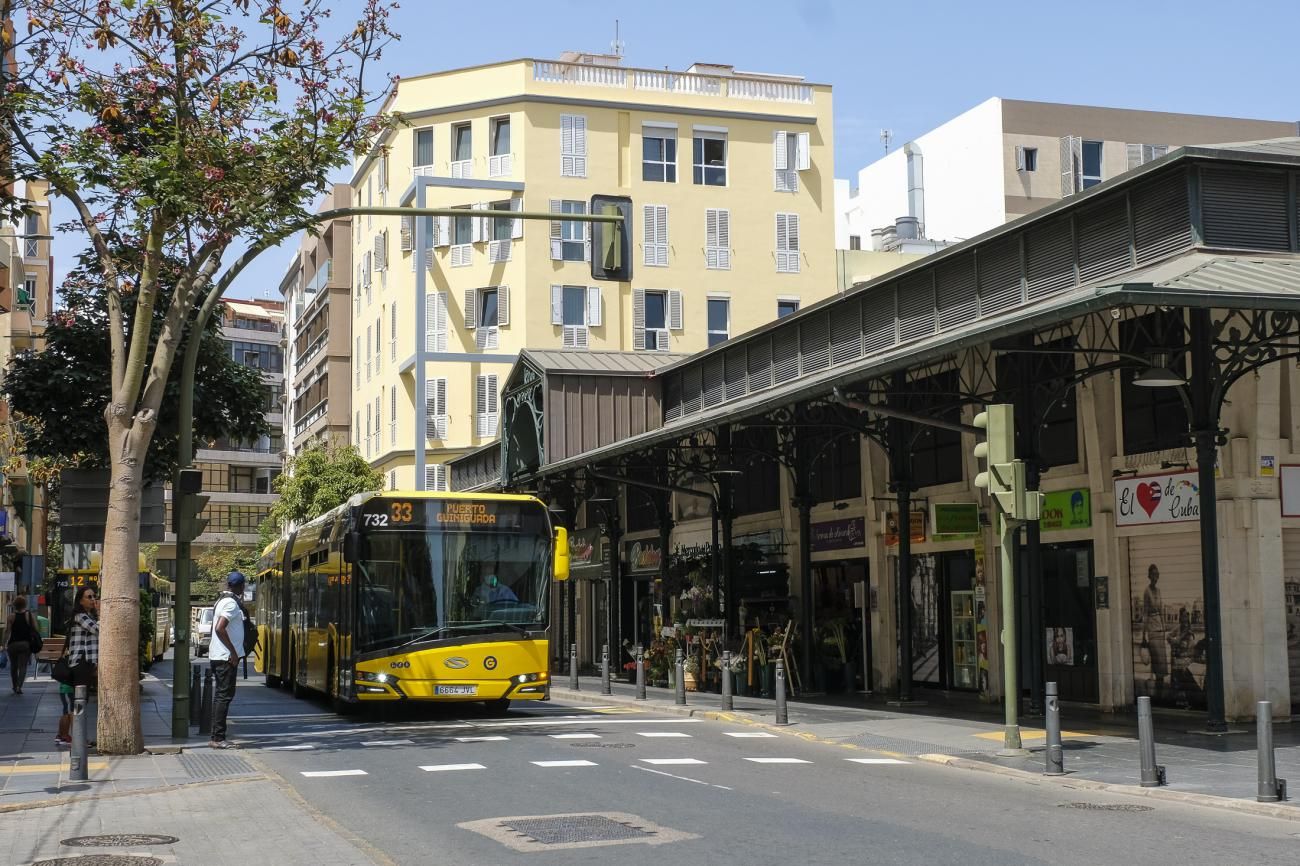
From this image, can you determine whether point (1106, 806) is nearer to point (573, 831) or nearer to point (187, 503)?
point (573, 831)

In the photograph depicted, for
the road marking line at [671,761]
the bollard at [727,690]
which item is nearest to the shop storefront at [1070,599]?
the bollard at [727,690]

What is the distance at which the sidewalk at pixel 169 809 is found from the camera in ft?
32.9

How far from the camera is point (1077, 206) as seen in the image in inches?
811

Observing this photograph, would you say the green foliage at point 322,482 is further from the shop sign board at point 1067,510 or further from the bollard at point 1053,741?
the bollard at point 1053,741

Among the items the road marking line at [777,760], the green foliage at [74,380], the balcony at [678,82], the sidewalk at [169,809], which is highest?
the balcony at [678,82]

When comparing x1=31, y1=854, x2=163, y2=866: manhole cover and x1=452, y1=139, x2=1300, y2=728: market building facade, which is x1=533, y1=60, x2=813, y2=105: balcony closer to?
x1=452, y1=139, x2=1300, y2=728: market building facade

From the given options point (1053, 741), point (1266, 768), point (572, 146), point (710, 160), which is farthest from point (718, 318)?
point (1266, 768)

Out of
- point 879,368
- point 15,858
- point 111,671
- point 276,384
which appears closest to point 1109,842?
point 15,858

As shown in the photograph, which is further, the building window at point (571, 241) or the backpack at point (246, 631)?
the building window at point (571, 241)

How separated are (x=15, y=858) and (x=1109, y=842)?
23.4 feet

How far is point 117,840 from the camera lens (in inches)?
414

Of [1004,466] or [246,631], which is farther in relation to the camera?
[246,631]

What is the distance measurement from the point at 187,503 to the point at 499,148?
1547 inches

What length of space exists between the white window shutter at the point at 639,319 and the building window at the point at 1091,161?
19.4 m
